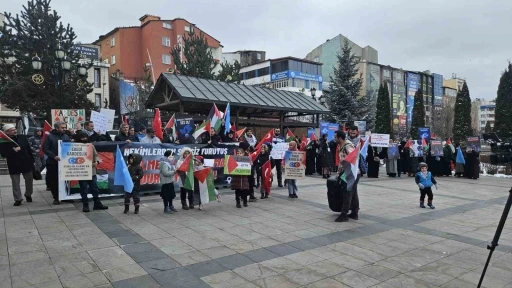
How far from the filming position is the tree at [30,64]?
2630cm

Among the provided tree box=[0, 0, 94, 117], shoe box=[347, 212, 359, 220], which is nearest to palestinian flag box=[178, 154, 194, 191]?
shoe box=[347, 212, 359, 220]

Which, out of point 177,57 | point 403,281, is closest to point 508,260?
point 403,281

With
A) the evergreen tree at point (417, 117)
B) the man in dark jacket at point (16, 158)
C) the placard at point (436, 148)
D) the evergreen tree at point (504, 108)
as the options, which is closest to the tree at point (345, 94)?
the evergreen tree at point (504, 108)

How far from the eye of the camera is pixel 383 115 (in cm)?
3712

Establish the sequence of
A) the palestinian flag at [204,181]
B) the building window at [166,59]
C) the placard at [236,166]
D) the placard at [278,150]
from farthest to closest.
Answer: the building window at [166,59] → the placard at [278,150] → the placard at [236,166] → the palestinian flag at [204,181]

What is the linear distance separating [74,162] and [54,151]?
2.89 ft

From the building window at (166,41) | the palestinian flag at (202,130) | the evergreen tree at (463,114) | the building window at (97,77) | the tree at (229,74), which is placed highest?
the building window at (166,41)

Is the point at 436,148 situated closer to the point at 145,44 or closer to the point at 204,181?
the point at 204,181

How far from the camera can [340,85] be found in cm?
3139

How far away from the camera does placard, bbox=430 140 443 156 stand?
54.7ft

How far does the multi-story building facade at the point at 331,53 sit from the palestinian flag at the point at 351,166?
62555mm

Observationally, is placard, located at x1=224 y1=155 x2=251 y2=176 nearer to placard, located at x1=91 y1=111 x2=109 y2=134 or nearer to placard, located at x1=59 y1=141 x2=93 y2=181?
placard, located at x1=59 y1=141 x2=93 y2=181

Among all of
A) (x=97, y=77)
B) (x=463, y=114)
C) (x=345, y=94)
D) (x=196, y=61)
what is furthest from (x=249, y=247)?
(x=97, y=77)

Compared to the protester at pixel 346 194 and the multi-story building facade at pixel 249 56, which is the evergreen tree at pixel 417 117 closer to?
the protester at pixel 346 194
